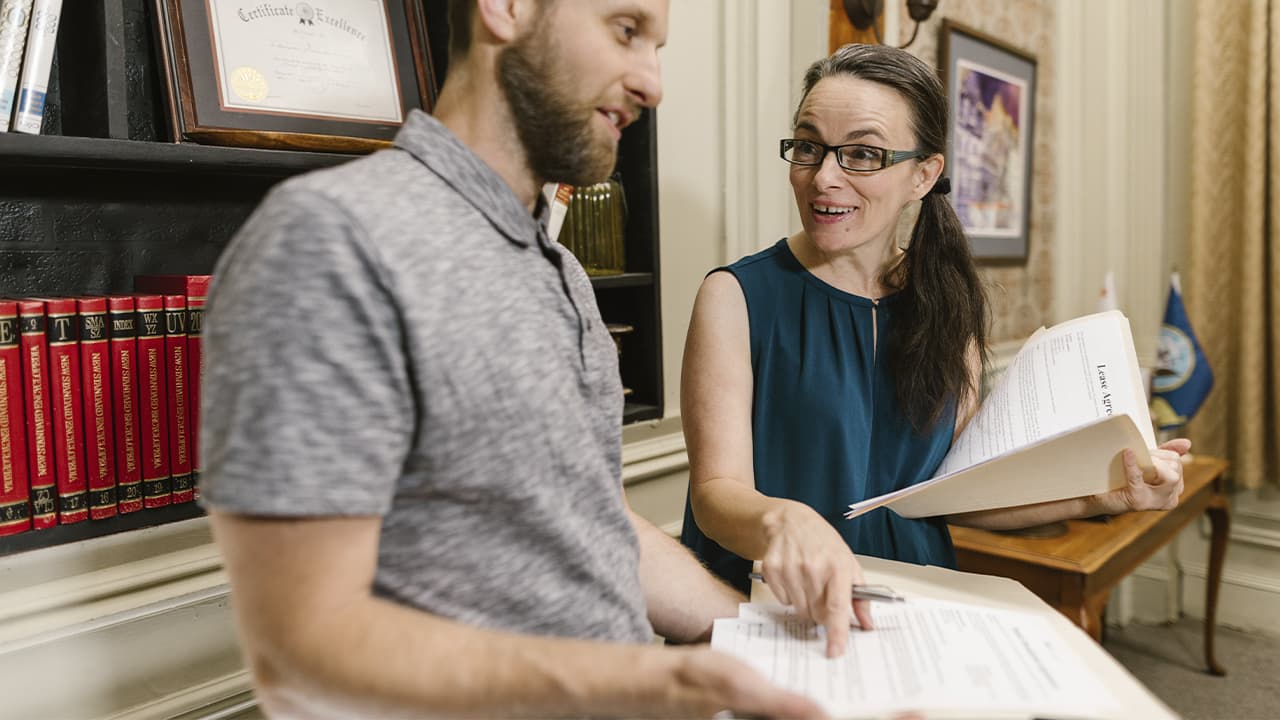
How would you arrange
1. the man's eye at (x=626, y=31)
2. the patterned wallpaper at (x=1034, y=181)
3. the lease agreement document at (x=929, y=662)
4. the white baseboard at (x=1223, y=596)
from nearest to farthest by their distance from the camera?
the lease agreement document at (x=929, y=662) → the man's eye at (x=626, y=31) → the patterned wallpaper at (x=1034, y=181) → the white baseboard at (x=1223, y=596)

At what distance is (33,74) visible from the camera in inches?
43.3

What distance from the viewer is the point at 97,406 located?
1.16 meters

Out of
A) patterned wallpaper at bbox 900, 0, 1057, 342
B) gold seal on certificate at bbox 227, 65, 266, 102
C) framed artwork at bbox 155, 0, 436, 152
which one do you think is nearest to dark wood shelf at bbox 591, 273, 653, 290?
framed artwork at bbox 155, 0, 436, 152

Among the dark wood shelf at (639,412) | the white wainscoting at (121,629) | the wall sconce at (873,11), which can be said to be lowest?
the white wainscoting at (121,629)

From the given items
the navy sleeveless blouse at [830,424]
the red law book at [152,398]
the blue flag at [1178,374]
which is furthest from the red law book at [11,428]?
the blue flag at [1178,374]

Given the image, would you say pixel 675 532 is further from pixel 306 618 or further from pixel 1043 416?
pixel 306 618

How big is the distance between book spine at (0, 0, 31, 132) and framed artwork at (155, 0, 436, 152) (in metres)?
0.17

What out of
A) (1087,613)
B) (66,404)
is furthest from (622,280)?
(1087,613)

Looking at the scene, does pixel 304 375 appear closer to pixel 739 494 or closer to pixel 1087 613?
pixel 739 494

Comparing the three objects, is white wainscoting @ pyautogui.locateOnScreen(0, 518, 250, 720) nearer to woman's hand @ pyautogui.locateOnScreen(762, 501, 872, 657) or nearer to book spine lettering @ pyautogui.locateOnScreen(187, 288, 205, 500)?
book spine lettering @ pyautogui.locateOnScreen(187, 288, 205, 500)

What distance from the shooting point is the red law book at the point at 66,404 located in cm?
113

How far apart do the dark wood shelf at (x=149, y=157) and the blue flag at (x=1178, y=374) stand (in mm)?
2929

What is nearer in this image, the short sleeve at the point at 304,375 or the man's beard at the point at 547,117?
the short sleeve at the point at 304,375

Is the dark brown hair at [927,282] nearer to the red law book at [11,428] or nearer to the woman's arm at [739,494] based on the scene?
the woman's arm at [739,494]
